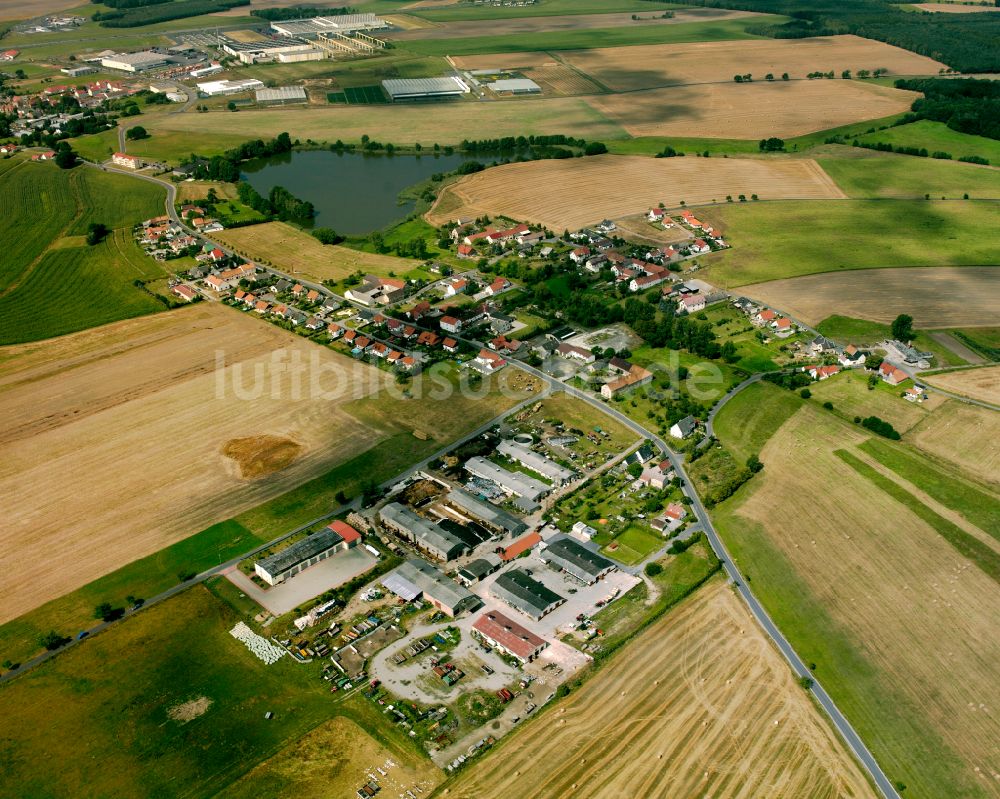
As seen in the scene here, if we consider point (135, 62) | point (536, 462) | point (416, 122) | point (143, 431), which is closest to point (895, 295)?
point (536, 462)

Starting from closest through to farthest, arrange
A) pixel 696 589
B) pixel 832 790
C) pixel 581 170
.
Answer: pixel 832 790, pixel 696 589, pixel 581 170

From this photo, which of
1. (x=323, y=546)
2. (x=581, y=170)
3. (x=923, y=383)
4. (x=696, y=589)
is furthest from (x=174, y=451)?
(x=581, y=170)

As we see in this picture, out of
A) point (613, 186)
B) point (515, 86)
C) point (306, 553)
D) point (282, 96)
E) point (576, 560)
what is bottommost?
point (576, 560)

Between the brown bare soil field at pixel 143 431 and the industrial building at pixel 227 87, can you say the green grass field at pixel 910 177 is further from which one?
the industrial building at pixel 227 87

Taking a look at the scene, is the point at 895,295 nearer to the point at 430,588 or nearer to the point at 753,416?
the point at 753,416

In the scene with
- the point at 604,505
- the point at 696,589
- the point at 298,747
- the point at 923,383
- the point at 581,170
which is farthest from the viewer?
the point at 581,170

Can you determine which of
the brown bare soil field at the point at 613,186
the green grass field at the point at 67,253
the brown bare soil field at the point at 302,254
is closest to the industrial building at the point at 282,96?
the green grass field at the point at 67,253

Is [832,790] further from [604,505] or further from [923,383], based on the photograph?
[923,383]
